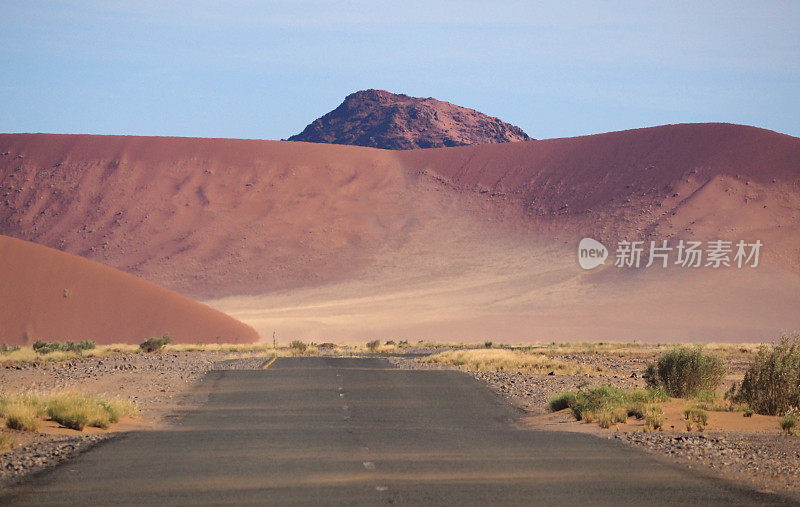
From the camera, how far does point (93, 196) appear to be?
112375 millimetres

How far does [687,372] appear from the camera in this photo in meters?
21.2

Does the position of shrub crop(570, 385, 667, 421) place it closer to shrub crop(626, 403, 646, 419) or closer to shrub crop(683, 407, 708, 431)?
shrub crop(626, 403, 646, 419)

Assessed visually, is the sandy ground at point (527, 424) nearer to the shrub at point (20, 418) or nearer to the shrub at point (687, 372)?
the shrub at point (20, 418)

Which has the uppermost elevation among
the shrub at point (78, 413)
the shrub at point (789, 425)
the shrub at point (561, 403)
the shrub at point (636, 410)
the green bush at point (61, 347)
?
the shrub at point (789, 425)

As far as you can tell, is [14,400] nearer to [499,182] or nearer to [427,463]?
[427,463]

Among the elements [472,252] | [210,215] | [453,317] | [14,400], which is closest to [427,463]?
[14,400]

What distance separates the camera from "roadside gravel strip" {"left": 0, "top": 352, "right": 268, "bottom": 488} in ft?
40.3

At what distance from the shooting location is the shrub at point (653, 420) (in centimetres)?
1562

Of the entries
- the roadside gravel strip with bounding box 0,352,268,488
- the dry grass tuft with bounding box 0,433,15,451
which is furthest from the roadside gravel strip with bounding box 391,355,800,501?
the dry grass tuft with bounding box 0,433,15,451

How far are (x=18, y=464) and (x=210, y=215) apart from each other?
9882cm

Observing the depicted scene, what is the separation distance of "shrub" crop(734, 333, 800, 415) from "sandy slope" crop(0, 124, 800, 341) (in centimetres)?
6173

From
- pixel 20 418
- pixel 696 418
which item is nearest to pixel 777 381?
pixel 696 418

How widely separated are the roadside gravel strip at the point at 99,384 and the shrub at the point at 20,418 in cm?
20

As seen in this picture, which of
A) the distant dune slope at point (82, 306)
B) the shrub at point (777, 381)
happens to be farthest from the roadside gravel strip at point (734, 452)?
the distant dune slope at point (82, 306)
